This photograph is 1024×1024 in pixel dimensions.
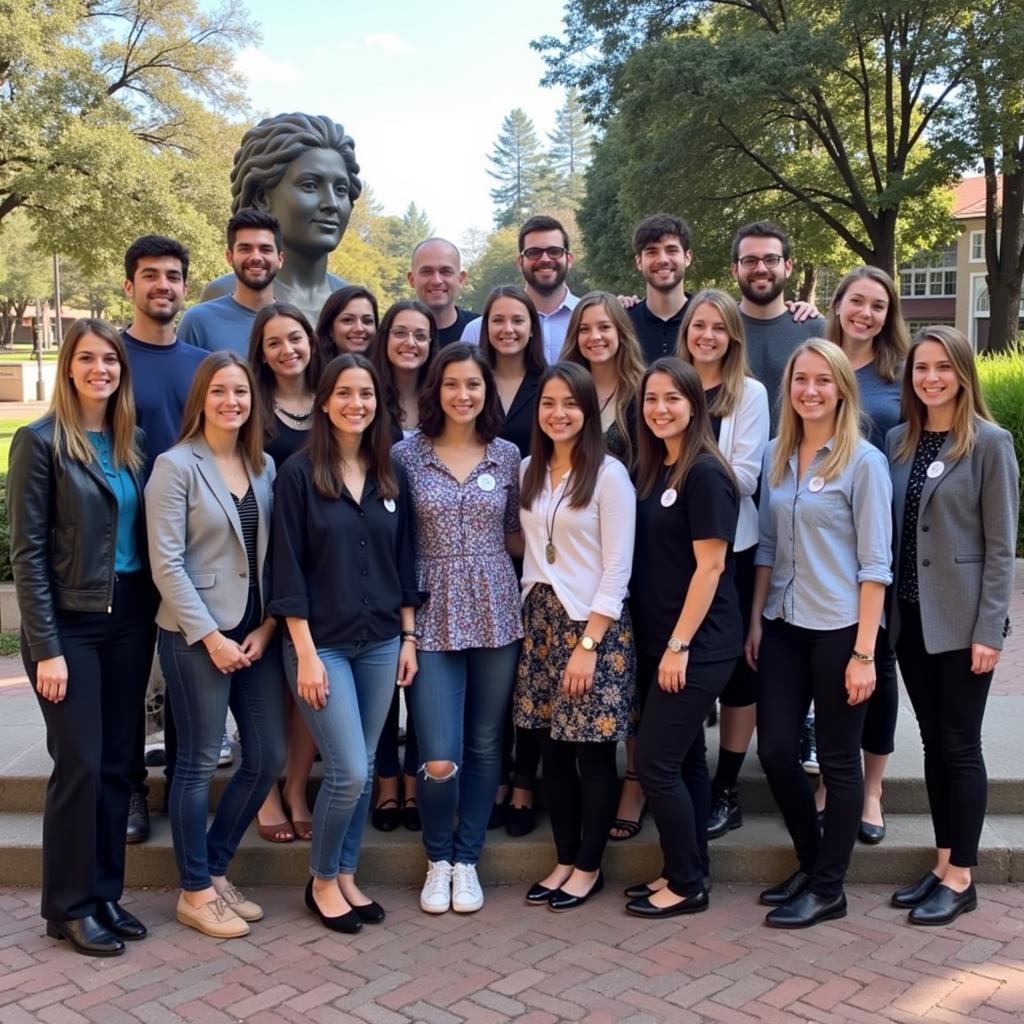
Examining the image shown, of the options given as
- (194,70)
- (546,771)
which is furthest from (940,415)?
(194,70)

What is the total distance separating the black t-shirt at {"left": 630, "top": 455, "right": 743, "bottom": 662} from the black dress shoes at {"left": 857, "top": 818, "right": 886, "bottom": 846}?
1131 millimetres

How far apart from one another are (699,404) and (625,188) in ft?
65.9

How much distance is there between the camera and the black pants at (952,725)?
3.68 m

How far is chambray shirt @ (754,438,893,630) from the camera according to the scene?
3.56m

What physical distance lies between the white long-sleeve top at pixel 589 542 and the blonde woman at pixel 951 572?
1.02 metres

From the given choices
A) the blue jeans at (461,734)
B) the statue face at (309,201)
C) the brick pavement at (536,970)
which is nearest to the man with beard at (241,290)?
the statue face at (309,201)

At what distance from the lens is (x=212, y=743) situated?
3.62 meters

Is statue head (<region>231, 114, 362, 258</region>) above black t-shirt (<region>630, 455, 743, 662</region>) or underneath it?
above

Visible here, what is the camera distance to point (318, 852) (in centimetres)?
373

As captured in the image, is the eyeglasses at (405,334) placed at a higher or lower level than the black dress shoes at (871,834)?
higher

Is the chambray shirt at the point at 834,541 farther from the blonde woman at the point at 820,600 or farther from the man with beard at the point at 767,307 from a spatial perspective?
the man with beard at the point at 767,307

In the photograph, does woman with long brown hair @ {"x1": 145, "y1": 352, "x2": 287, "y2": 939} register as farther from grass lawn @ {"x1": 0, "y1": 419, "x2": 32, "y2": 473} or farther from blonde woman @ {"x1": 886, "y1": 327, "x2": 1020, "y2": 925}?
grass lawn @ {"x1": 0, "y1": 419, "x2": 32, "y2": 473}

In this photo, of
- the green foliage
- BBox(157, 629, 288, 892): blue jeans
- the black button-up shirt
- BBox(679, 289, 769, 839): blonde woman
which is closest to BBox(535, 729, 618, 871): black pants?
BBox(679, 289, 769, 839): blonde woman

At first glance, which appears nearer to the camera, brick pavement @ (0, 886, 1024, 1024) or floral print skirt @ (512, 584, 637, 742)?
brick pavement @ (0, 886, 1024, 1024)
